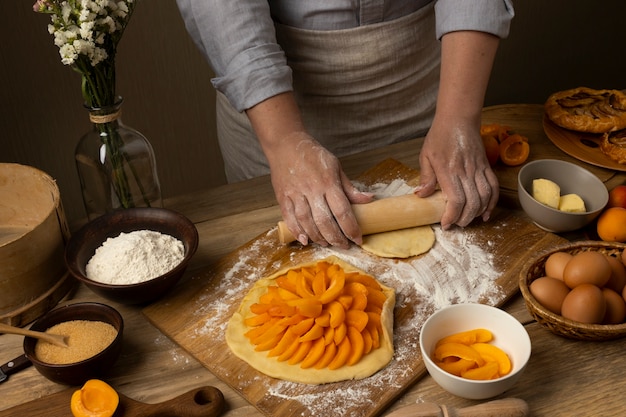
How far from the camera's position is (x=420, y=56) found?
210 cm

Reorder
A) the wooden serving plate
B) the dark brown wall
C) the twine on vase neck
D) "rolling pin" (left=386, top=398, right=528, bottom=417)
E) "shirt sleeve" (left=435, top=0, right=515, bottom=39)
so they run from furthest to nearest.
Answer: the dark brown wall → the wooden serving plate → "shirt sleeve" (left=435, top=0, right=515, bottom=39) → the twine on vase neck → "rolling pin" (left=386, top=398, right=528, bottom=417)

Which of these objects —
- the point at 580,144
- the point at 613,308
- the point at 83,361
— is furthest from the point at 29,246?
the point at 580,144

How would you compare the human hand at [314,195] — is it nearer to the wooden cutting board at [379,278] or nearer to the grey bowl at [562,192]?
the wooden cutting board at [379,278]

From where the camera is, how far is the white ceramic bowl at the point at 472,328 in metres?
1.21

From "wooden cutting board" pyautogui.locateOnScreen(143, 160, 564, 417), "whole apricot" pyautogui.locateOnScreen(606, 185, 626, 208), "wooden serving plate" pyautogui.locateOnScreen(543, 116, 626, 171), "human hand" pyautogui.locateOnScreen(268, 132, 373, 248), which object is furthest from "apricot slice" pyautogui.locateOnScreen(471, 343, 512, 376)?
"wooden serving plate" pyautogui.locateOnScreen(543, 116, 626, 171)

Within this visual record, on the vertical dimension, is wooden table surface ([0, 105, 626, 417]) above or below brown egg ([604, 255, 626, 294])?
below

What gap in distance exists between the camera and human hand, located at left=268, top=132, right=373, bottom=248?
163 cm

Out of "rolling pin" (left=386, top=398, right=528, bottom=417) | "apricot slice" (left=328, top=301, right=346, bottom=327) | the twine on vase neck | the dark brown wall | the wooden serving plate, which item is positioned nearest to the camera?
"rolling pin" (left=386, top=398, right=528, bottom=417)

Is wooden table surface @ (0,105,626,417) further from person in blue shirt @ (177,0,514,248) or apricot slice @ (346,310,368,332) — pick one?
person in blue shirt @ (177,0,514,248)

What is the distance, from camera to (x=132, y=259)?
4.84 feet

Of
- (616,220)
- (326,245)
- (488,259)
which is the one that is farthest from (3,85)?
(616,220)

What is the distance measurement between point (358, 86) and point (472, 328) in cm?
95

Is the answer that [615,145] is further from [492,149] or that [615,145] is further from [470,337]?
[470,337]

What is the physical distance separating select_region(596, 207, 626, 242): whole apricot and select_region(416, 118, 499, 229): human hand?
0.86 feet
